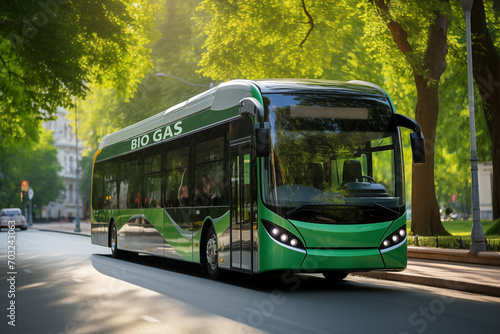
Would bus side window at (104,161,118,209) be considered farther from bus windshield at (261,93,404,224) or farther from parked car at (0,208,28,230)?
parked car at (0,208,28,230)

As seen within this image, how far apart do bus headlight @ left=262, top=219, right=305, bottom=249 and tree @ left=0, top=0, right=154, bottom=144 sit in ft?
39.5

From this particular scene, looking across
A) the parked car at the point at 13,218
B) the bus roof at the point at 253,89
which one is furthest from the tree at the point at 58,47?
the parked car at the point at 13,218

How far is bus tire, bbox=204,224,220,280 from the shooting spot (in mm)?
14719

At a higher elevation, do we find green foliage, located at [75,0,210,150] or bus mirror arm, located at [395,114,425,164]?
green foliage, located at [75,0,210,150]

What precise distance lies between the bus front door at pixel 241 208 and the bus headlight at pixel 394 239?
2182mm

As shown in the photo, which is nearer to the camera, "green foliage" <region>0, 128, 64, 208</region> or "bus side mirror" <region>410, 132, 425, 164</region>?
"bus side mirror" <region>410, 132, 425, 164</region>

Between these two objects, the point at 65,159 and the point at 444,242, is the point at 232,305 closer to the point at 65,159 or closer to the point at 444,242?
the point at 444,242

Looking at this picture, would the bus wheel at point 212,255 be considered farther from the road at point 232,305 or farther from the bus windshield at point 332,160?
the bus windshield at point 332,160

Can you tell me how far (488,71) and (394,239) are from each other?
1391 cm

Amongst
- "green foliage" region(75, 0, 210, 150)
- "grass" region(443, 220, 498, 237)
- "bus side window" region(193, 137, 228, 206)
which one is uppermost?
Result: "green foliage" region(75, 0, 210, 150)

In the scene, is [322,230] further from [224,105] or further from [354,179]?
[224,105]

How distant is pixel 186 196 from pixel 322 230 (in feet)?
16.1

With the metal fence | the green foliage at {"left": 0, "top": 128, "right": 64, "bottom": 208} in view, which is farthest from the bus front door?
the green foliage at {"left": 0, "top": 128, "right": 64, "bottom": 208}

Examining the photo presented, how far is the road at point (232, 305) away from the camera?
29.3ft
